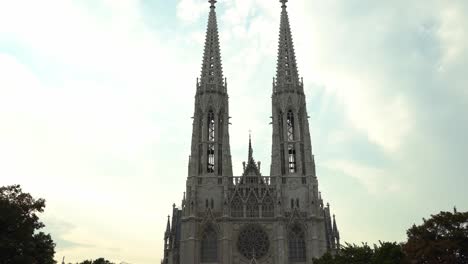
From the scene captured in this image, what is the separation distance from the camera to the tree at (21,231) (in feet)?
97.6

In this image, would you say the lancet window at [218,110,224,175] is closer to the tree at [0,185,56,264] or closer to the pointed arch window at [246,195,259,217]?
the pointed arch window at [246,195,259,217]

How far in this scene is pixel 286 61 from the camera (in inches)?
2810

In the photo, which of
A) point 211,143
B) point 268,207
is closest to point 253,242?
point 268,207

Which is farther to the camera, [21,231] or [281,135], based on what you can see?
[281,135]

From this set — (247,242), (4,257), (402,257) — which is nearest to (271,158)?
(247,242)

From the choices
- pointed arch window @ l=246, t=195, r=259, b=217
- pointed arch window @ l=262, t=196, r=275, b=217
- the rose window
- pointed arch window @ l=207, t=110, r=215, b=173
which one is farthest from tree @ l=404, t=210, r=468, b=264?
pointed arch window @ l=207, t=110, r=215, b=173

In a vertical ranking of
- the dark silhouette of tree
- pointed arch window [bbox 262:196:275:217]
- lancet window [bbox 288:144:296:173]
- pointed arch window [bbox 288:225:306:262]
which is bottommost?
the dark silhouette of tree

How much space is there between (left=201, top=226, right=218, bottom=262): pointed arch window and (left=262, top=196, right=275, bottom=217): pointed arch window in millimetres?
6732

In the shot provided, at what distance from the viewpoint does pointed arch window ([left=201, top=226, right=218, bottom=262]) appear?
5975 centimetres

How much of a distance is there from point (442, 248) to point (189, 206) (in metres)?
35.0

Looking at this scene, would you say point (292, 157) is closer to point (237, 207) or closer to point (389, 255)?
point (237, 207)

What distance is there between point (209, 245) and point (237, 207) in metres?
5.81

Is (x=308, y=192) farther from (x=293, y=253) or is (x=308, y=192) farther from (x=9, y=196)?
(x=9, y=196)

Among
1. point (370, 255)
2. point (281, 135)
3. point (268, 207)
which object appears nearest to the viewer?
point (370, 255)
